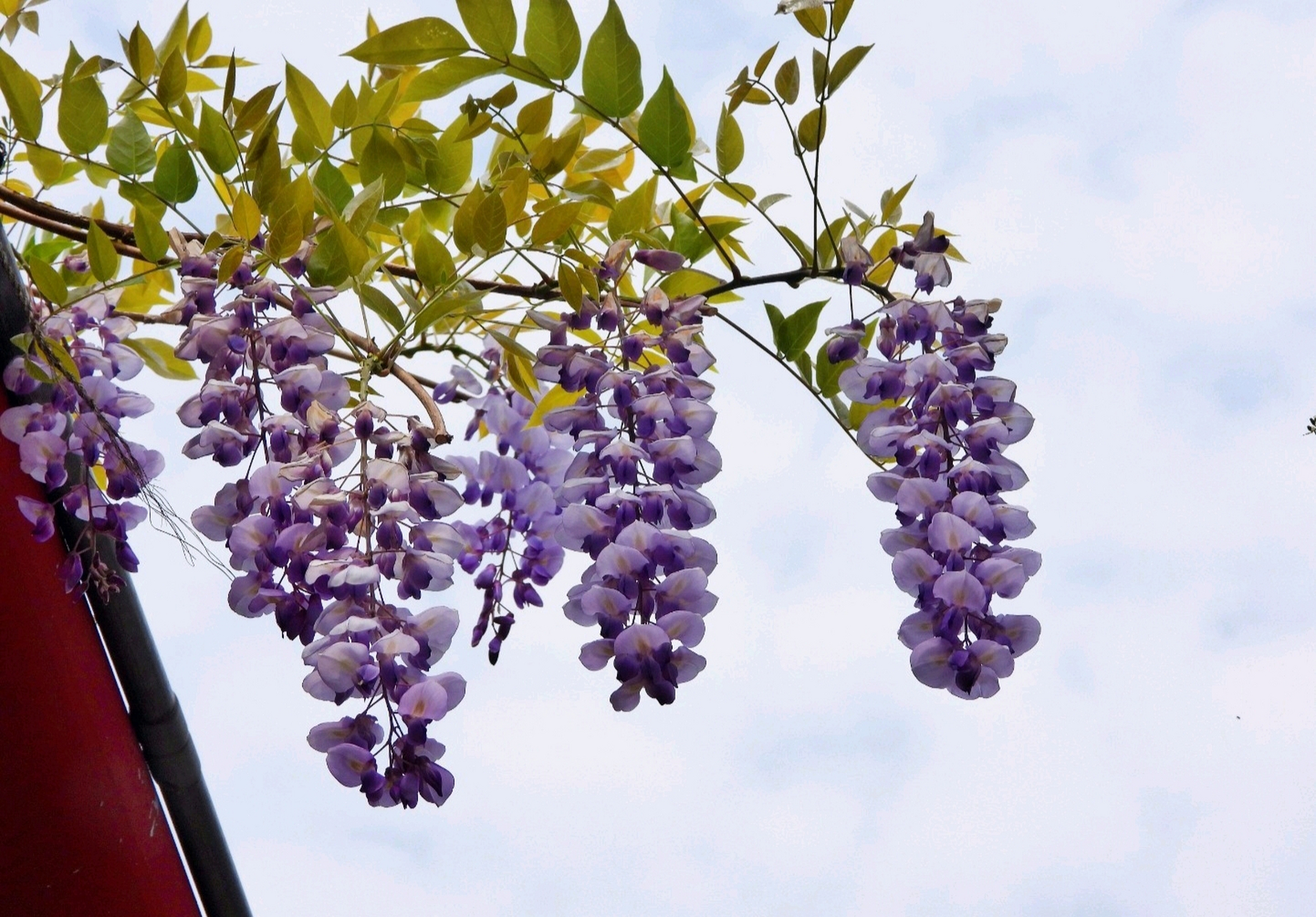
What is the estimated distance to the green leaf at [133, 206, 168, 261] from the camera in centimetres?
69

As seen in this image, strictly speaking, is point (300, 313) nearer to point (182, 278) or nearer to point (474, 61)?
point (182, 278)

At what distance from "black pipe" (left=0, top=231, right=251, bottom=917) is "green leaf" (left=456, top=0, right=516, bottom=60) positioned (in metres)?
0.28

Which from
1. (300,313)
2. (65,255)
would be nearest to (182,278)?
(300,313)

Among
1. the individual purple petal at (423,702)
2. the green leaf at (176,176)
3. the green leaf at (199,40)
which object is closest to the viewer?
the individual purple petal at (423,702)

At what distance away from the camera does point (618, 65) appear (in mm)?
685

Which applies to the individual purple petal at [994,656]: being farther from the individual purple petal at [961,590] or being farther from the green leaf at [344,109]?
the green leaf at [344,109]

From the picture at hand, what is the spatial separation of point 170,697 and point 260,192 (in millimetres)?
336

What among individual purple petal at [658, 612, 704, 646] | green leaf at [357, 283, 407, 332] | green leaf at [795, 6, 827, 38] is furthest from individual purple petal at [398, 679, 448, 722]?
green leaf at [795, 6, 827, 38]

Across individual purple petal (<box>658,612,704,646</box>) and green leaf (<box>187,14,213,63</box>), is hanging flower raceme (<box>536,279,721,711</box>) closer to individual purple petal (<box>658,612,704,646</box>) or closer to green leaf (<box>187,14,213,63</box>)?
individual purple petal (<box>658,612,704,646</box>)

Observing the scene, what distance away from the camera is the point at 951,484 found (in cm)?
61

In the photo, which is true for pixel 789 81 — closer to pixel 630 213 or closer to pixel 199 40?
pixel 630 213

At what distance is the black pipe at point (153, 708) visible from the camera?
2.22ft

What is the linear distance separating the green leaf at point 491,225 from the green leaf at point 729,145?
182 millimetres

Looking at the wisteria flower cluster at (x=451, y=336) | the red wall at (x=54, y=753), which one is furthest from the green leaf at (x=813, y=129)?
the red wall at (x=54, y=753)
